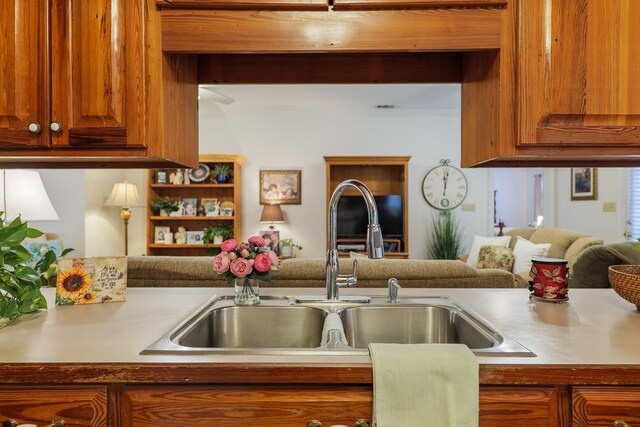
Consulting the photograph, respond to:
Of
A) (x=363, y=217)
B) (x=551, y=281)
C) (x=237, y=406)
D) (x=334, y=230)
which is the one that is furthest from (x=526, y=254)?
(x=237, y=406)

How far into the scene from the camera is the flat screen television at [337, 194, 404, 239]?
577 centimetres

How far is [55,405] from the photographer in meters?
0.92

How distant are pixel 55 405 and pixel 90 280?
0.60 metres

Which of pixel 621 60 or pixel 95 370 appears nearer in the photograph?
pixel 95 370

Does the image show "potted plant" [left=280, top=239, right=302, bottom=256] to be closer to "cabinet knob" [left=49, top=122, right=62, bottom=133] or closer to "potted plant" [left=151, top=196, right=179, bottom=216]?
"potted plant" [left=151, top=196, right=179, bottom=216]

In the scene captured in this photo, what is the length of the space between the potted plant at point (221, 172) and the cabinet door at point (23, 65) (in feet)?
14.5

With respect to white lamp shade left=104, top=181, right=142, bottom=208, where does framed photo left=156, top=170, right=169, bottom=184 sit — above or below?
above

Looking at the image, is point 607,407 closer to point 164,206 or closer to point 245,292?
point 245,292

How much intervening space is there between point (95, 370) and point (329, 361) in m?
0.50

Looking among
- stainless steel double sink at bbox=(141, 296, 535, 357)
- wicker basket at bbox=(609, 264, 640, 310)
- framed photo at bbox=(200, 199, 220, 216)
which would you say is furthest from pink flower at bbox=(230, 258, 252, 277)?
framed photo at bbox=(200, 199, 220, 216)

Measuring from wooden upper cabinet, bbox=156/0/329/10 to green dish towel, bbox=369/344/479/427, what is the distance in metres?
0.96

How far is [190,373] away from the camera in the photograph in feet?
2.96

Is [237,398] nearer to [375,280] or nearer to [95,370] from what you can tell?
[95,370]

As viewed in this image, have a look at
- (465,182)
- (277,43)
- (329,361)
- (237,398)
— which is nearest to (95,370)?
(237,398)
